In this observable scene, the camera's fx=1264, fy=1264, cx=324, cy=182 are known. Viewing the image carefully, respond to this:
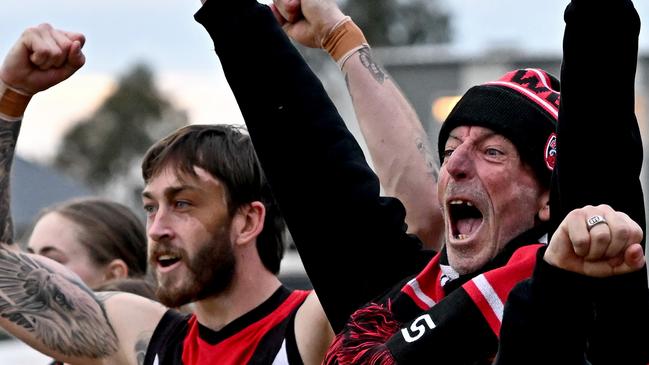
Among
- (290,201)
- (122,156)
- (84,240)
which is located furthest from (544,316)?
(122,156)

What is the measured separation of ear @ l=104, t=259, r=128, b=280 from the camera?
201 inches

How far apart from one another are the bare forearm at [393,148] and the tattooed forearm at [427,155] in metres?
0.02

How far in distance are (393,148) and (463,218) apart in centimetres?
61

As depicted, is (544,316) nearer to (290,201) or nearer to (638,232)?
(638,232)

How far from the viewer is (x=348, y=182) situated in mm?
2881

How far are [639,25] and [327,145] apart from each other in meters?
0.89

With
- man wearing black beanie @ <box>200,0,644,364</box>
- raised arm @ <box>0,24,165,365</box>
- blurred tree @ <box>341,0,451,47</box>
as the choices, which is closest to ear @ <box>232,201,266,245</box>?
raised arm @ <box>0,24,165,365</box>

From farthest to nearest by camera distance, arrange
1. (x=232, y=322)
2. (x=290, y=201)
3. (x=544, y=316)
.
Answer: (x=232, y=322) < (x=290, y=201) < (x=544, y=316)

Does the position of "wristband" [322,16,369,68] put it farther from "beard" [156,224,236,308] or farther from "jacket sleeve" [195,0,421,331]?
"beard" [156,224,236,308]

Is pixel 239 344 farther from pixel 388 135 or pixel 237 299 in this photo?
pixel 388 135

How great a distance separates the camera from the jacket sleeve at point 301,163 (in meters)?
2.82

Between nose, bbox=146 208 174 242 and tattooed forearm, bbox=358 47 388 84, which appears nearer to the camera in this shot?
tattooed forearm, bbox=358 47 388 84

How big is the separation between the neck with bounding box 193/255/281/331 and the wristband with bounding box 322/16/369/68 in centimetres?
78

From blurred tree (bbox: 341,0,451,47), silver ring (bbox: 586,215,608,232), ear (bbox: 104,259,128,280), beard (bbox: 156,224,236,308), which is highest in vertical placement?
silver ring (bbox: 586,215,608,232)
